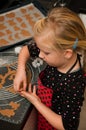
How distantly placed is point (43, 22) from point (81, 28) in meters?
0.14

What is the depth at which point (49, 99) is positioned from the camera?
1056 mm

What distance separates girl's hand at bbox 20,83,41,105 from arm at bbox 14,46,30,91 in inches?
0.9

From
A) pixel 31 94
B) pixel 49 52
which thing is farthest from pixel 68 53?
pixel 31 94

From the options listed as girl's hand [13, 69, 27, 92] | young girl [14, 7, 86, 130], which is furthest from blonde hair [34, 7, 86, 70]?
girl's hand [13, 69, 27, 92]

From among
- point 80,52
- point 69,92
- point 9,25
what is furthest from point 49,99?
point 9,25

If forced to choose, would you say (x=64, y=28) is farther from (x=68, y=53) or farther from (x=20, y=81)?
(x=20, y=81)

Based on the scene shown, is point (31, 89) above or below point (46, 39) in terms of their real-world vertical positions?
below

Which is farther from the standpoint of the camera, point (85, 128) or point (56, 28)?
point (85, 128)

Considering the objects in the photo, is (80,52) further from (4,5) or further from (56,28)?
(4,5)

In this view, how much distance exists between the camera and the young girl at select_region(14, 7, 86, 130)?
904mm

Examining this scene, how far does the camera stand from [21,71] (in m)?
1.08

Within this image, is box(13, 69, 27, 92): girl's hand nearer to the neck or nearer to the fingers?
the fingers

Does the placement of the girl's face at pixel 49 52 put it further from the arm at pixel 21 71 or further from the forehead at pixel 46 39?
the arm at pixel 21 71

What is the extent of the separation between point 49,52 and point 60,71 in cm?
13
